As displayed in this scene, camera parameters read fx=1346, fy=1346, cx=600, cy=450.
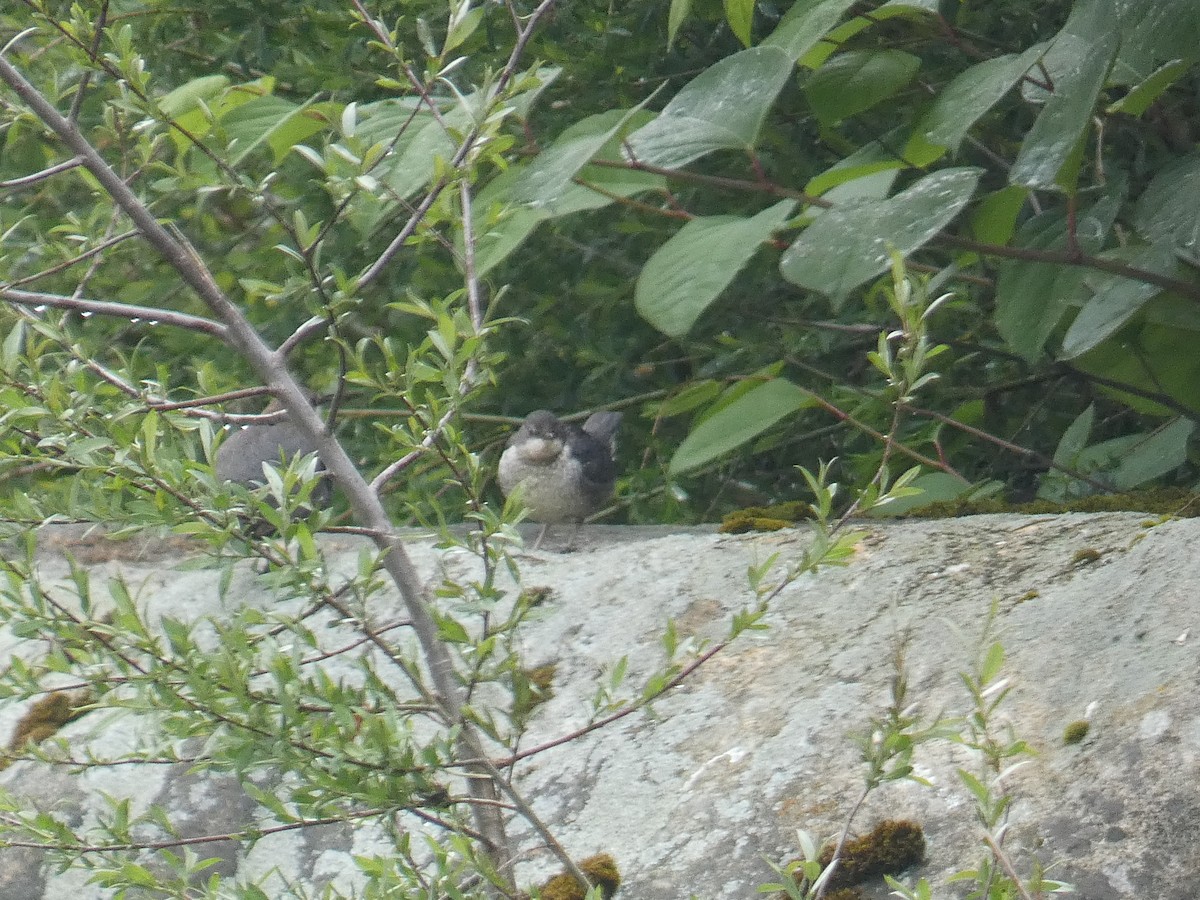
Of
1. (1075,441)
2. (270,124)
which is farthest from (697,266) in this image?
(1075,441)

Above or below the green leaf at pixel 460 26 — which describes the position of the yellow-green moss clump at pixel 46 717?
below

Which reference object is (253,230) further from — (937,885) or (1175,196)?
(937,885)

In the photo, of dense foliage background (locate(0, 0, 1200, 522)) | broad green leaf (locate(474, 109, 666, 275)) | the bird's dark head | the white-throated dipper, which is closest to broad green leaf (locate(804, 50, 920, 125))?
dense foliage background (locate(0, 0, 1200, 522))

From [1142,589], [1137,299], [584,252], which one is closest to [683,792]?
[1142,589]

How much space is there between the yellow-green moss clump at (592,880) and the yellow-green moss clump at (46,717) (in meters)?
1.14

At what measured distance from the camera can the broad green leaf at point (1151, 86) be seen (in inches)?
84.1

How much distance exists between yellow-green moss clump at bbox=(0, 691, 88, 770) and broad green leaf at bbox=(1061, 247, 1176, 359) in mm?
2039

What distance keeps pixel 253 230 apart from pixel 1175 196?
3513 mm

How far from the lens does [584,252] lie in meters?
4.05

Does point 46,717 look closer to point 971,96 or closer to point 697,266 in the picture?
point 697,266

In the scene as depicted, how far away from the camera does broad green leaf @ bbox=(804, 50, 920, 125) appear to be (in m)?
2.60

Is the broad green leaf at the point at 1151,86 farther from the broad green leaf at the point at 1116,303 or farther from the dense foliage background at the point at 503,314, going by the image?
the broad green leaf at the point at 1116,303

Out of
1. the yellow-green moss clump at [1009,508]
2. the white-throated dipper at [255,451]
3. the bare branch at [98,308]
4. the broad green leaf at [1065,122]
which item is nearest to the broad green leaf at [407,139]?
the bare branch at [98,308]

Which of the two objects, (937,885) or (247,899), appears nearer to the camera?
(247,899)
